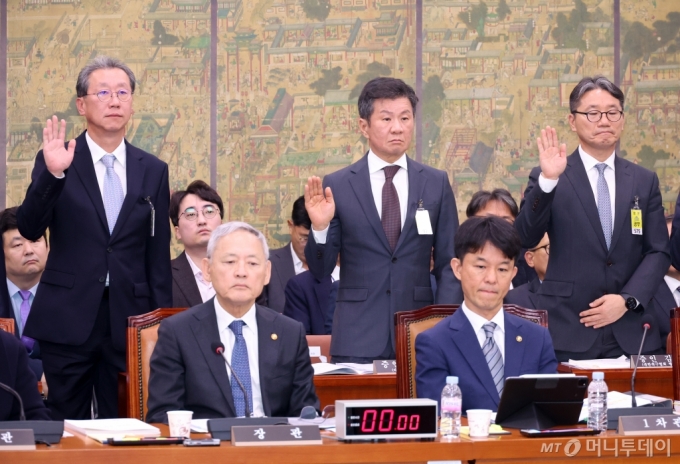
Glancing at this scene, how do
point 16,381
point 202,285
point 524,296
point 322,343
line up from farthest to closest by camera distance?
point 202,285 → point 524,296 → point 322,343 → point 16,381

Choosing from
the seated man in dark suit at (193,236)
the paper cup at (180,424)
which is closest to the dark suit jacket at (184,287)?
the seated man in dark suit at (193,236)

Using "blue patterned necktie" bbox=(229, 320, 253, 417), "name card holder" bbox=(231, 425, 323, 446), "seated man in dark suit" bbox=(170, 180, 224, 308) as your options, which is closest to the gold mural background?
"seated man in dark suit" bbox=(170, 180, 224, 308)

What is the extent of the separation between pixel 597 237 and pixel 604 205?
14 cm

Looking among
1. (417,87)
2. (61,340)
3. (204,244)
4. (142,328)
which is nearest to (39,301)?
(61,340)

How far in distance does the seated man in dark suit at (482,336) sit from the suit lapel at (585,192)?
92 centimetres

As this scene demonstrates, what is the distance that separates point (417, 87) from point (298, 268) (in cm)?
145

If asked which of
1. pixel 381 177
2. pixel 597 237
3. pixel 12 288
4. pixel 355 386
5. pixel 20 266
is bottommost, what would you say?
pixel 355 386

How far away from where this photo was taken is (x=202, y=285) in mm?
4797

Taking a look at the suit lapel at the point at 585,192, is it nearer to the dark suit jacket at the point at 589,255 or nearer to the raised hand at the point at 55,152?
the dark suit jacket at the point at 589,255

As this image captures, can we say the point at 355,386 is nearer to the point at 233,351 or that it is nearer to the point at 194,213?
the point at 233,351

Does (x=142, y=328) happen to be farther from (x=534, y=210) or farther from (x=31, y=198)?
(x=534, y=210)

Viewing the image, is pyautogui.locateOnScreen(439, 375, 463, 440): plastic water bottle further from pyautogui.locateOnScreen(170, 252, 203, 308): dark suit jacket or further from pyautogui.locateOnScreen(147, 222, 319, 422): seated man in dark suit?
pyautogui.locateOnScreen(170, 252, 203, 308): dark suit jacket

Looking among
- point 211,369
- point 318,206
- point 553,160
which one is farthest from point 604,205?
point 211,369

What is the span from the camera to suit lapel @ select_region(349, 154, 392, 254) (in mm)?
4117
